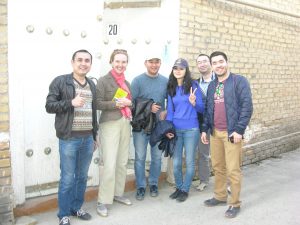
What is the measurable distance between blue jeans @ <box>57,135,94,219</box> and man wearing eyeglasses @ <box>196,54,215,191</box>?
1517 mm

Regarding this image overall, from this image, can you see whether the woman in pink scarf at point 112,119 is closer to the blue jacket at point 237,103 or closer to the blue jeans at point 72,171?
the blue jeans at point 72,171

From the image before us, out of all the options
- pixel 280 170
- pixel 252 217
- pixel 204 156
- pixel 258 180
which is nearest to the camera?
pixel 252 217

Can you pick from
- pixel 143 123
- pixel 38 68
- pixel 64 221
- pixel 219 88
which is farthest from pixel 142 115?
pixel 64 221

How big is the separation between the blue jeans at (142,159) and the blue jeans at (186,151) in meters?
0.25

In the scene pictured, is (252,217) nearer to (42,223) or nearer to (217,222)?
(217,222)

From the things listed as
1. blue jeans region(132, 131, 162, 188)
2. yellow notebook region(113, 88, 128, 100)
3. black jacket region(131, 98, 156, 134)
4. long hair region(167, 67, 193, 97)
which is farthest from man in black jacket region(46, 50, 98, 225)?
long hair region(167, 67, 193, 97)

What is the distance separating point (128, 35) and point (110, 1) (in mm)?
525

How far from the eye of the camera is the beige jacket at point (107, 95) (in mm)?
4059

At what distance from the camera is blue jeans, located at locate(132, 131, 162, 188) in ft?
15.0

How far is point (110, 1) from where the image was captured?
5273 mm

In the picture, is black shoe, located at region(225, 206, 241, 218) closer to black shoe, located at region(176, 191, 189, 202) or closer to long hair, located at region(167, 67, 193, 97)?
black shoe, located at region(176, 191, 189, 202)

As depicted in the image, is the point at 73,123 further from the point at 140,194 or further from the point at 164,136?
the point at 140,194

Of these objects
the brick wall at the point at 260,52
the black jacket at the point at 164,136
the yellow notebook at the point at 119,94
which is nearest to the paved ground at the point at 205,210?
the black jacket at the point at 164,136

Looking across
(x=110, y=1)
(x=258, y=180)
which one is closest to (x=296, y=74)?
(x=258, y=180)
